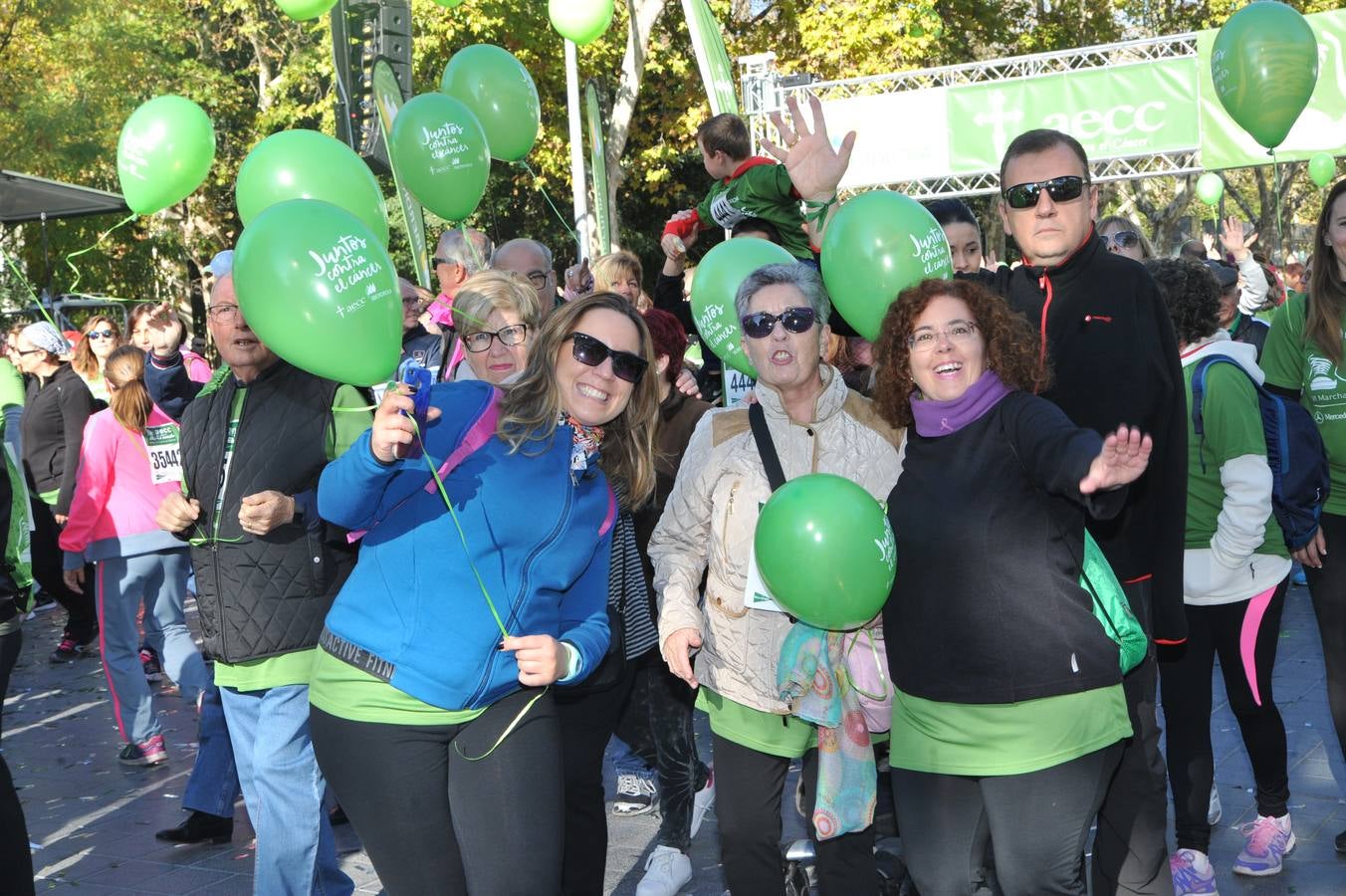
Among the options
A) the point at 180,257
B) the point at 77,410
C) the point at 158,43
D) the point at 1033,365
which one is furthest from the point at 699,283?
the point at 180,257

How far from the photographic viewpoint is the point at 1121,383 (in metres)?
3.31

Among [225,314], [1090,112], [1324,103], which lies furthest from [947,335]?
[1090,112]

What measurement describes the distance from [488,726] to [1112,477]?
142cm

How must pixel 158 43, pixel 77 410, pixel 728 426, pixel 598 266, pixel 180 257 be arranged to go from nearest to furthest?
1. pixel 728 426
2. pixel 598 266
3. pixel 77 410
4. pixel 158 43
5. pixel 180 257

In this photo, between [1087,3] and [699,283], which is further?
[1087,3]

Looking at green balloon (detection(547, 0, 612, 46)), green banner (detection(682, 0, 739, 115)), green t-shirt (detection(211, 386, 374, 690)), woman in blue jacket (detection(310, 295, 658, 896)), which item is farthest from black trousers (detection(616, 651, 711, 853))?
green banner (detection(682, 0, 739, 115))

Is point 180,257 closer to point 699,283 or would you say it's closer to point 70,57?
point 70,57

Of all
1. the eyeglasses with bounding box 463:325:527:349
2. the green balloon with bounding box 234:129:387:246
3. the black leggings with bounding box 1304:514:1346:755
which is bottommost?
the black leggings with bounding box 1304:514:1346:755

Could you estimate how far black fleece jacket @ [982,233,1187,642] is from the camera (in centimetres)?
332

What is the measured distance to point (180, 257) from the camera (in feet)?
85.1

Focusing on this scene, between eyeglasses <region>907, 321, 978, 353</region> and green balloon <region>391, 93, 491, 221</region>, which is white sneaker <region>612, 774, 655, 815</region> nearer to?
green balloon <region>391, 93, 491, 221</region>

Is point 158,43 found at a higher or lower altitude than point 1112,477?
higher

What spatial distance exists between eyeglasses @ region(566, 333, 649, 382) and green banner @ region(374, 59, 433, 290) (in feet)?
8.36

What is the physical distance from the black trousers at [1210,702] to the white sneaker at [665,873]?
1683 mm
